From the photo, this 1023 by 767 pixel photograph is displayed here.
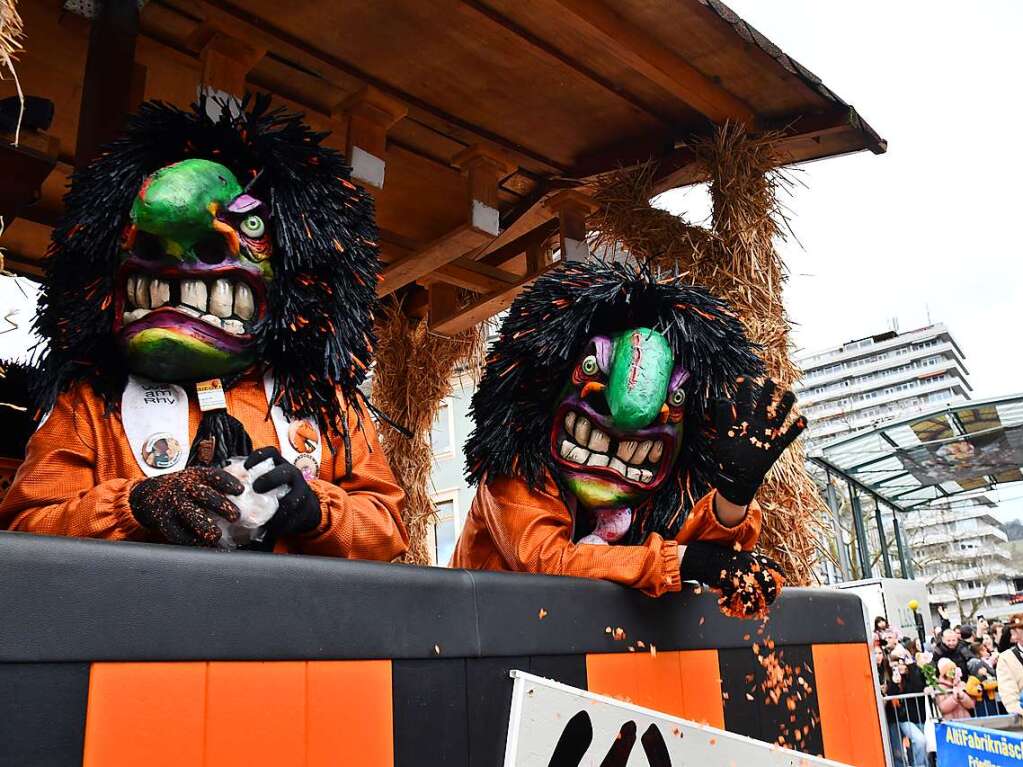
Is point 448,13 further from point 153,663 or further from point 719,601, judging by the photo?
point 153,663

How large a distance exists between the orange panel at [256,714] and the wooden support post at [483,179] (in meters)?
1.95

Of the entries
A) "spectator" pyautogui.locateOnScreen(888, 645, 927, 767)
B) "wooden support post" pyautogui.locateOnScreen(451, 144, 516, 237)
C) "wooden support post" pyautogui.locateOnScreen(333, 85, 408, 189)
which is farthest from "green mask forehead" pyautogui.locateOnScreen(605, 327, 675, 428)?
"spectator" pyautogui.locateOnScreen(888, 645, 927, 767)

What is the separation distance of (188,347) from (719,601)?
917mm

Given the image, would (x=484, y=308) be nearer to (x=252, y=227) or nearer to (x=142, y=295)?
(x=252, y=227)

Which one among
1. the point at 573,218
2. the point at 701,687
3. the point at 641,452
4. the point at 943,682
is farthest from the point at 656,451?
the point at 943,682

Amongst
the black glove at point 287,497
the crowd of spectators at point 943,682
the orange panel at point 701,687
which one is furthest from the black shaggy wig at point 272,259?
the crowd of spectators at point 943,682

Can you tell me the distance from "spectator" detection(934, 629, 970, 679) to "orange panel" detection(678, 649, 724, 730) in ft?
17.9

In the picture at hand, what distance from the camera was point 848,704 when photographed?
65.6 inches

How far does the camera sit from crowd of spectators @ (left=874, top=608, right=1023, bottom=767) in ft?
16.6

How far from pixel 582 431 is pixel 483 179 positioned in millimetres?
1301

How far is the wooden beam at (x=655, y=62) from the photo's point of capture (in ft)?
7.25

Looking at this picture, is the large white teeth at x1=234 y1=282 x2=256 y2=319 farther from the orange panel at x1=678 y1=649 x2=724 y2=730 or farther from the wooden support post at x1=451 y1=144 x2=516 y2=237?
the wooden support post at x1=451 y1=144 x2=516 y2=237

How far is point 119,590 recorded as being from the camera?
782 millimetres

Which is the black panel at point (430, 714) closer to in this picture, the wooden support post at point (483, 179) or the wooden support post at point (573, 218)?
the wooden support post at point (483, 179)
